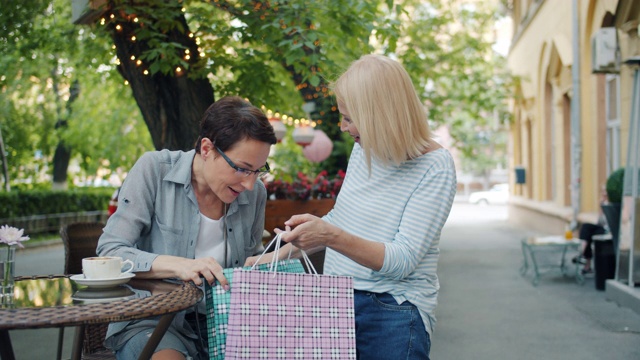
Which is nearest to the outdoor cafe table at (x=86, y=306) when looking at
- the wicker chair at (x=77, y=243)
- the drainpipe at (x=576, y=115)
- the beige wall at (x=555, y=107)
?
the wicker chair at (x=77, y=243)

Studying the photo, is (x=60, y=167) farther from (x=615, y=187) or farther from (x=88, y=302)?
(x=88, y=302)

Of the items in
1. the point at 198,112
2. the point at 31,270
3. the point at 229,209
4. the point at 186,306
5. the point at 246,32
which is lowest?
the point at 31,270

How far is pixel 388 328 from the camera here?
107 inches

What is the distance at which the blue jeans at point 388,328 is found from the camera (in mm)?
2719

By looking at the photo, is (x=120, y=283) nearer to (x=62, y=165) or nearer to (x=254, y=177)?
(x=254, y=177)

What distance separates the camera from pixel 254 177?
309 centimetres

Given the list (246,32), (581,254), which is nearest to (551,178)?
(581,254)

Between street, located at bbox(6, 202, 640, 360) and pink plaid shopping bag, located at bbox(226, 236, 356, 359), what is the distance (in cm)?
450

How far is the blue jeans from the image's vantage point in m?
2.72

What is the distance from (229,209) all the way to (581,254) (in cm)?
995

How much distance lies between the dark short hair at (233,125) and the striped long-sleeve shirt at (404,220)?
17.5 inches

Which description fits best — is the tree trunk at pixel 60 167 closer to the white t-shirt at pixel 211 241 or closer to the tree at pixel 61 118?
the tree at pixel 61 118

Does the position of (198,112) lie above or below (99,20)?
below

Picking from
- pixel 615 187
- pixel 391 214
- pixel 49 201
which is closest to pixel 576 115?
pixel 615 187
